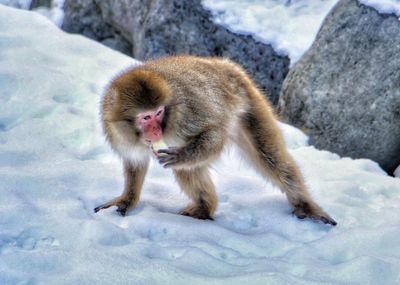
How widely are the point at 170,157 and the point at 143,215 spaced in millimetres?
465

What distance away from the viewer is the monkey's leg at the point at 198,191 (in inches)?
161

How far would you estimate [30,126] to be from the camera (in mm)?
4859

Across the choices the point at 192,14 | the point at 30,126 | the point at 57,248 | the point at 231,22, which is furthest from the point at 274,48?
the point at 57,248

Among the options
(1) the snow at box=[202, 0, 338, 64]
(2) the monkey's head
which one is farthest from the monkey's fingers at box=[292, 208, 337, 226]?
(1) the snow at box=[202, 0, 338, 64]

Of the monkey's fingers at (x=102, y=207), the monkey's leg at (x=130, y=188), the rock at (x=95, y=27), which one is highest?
the monkey's leg at (x=130, y=188)

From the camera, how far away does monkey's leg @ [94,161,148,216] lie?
13.1ft

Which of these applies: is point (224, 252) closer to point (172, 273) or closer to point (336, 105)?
point (172, 273)

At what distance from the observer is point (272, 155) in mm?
4238

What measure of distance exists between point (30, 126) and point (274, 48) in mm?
2925

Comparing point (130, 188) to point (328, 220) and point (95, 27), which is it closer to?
point (328, 220)

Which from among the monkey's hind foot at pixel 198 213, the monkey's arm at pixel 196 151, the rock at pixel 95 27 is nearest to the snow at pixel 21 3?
the rock at pixel 95 27

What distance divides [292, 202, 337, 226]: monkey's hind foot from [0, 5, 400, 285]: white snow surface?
0.19ft

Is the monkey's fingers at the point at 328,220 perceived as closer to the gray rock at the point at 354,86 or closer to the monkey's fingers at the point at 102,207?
the monkey's fingers at the point at 102,207

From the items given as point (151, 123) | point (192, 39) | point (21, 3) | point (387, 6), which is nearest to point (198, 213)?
point (151, 123)
